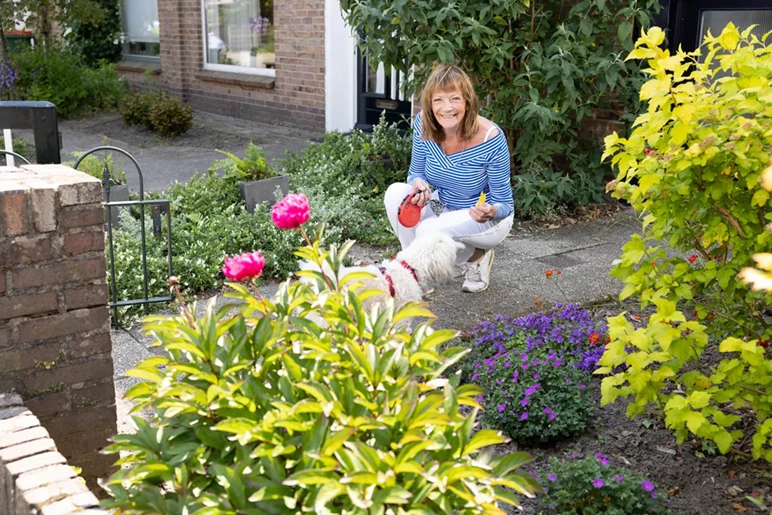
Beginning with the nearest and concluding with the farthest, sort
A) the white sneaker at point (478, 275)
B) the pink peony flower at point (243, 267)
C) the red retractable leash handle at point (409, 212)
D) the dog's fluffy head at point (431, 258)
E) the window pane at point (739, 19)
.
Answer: the pink peony flower at point (243, 267)
the dog's fluffy head at point (431, 258)
the red retractable leash handle at point (409, 212)
the white sneaker at point (478, 275)
the window pane at point (739, 19)

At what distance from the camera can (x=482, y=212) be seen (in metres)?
4.61

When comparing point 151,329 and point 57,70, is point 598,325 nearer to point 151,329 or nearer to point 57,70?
point 151,329

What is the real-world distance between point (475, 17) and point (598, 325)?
11.5 ft

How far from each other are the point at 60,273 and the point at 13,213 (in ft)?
0.83

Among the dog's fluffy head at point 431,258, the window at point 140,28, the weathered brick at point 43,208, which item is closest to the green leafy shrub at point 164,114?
the window at point 140,28

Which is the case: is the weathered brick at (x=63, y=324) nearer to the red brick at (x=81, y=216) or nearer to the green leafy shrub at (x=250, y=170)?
the red brick at (x=81, y=216)

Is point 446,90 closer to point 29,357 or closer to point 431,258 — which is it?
point 431,258

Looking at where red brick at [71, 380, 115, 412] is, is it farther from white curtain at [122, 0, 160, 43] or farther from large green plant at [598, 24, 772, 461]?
white curtain at [122, 0, 160, 43]

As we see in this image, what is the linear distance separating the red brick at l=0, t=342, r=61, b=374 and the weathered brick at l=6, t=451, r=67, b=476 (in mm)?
490

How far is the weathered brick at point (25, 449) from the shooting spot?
2.20m

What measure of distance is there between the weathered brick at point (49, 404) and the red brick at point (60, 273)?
382 mm

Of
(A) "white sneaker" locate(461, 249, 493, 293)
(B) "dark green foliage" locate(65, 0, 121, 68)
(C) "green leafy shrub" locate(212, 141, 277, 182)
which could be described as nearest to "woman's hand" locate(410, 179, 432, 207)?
(A) "white sneaker" locate(461, 249, 493, 293)

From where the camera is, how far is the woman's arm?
479 cm

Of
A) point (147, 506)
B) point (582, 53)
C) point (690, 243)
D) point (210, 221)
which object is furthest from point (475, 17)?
point (147, 506)
